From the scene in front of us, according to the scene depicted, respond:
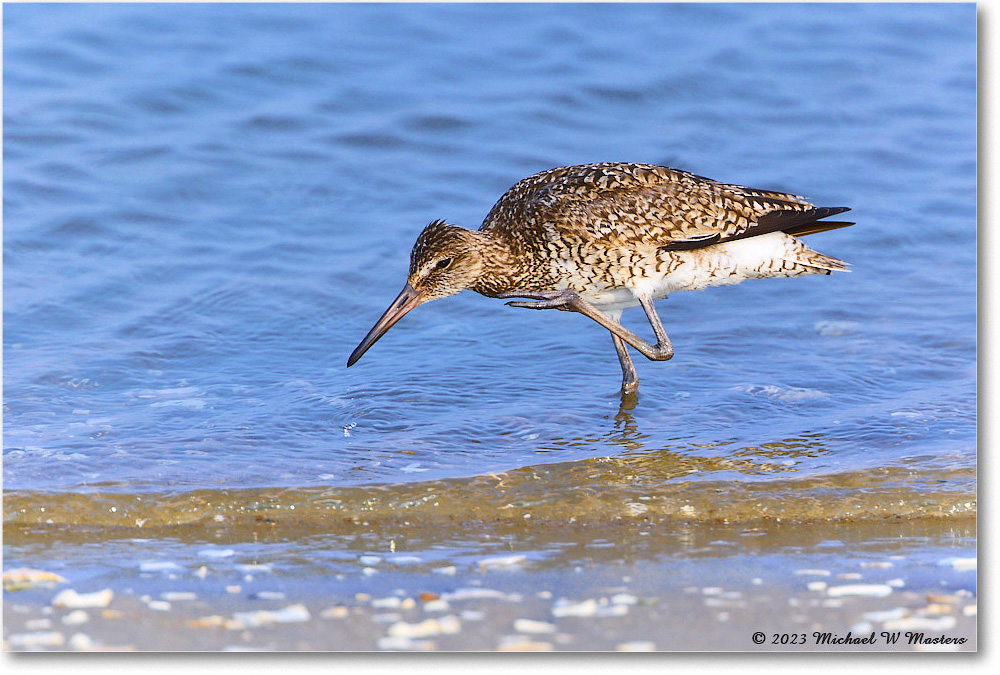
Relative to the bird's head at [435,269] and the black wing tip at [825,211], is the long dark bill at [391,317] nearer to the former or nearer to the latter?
the bird's head at [435,269]

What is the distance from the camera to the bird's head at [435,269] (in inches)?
292

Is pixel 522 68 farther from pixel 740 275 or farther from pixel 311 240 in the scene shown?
pixel 740 275

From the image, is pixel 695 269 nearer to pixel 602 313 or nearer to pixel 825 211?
pixel 602 313

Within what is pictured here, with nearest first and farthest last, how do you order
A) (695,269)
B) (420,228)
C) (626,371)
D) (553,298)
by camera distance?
1. (553,298)
2. (695,269)
3. (626,371)
4. (420,228)

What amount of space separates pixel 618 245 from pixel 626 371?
2.96 ft

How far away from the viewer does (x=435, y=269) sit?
7461mm

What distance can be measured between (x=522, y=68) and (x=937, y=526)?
9.70 meters

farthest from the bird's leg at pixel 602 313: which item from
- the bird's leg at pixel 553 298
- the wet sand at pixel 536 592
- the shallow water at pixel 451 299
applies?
the wet sand at pixel 536 592

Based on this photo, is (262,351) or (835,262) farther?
(262,351)

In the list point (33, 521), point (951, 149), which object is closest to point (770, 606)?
point (33, 521)

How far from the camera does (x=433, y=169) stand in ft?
39.0

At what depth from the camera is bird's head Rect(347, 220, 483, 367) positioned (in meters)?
7.42

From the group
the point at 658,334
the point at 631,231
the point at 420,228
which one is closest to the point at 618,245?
the point at 631,231

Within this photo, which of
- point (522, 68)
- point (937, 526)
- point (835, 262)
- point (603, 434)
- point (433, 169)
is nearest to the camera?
point (937, 526)
